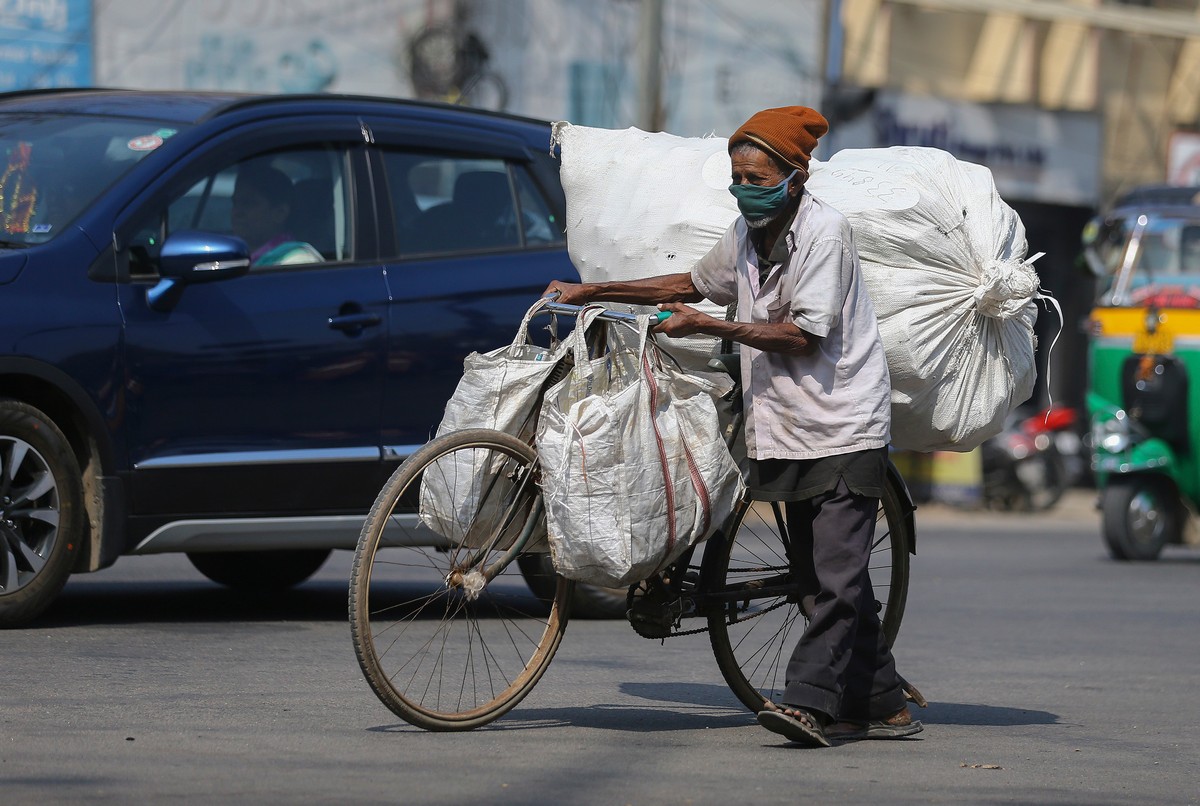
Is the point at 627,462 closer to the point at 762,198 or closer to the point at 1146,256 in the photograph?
the point at 762,198

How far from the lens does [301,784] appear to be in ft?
14.4

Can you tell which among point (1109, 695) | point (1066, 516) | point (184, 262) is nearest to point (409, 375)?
point (184, 262)

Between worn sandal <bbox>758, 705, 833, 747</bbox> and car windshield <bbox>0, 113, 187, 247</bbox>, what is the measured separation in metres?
3.25

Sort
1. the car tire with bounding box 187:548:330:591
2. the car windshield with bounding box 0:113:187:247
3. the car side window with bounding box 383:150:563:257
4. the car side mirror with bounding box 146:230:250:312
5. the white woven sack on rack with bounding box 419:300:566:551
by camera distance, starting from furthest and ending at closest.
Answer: the car tire with bounding box 187:548:330:591
the car side window with bounding box 383:150:563:257
the car windshield with bounding box 0:113:187:247
the car side mirror with bounding box 146:230:250:312
the white woven sack on rack with bounding box 419:300:566:551

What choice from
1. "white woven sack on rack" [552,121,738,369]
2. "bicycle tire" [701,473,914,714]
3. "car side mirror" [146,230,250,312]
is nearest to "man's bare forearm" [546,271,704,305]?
"white woven sack on rack" [552,121,738,369]

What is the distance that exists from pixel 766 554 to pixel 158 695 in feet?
5.99

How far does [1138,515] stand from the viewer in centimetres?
1308

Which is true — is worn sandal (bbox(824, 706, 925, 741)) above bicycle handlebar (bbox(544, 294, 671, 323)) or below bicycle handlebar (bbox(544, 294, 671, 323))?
below

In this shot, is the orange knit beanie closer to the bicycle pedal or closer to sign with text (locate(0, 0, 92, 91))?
the bicycle pedal

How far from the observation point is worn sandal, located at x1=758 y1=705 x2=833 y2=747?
514 cm

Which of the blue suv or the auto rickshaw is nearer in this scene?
the blue suv

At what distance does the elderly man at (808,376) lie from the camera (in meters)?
5.12

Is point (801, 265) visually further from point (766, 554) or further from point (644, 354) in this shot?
point (766, 554)

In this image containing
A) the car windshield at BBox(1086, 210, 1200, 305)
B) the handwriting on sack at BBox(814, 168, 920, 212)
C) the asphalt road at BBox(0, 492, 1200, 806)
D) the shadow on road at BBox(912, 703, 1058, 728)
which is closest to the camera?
the asphalt road at BBox(0, 492, 1200, 806)
